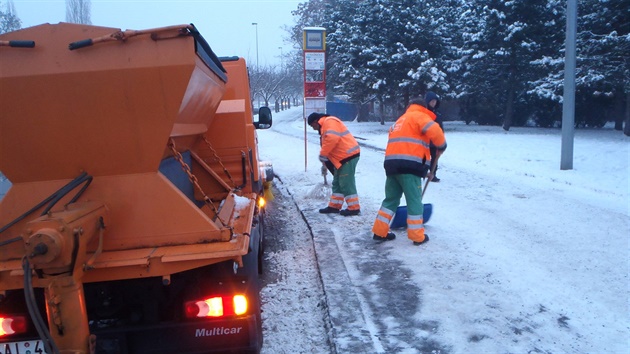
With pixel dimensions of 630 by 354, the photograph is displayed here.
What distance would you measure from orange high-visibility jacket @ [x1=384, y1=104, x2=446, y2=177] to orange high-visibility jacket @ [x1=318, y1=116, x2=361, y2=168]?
5.36 ft

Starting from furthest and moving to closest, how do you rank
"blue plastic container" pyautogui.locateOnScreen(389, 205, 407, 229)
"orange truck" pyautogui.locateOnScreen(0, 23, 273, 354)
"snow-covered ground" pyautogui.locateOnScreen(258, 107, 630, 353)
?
"blue plastic container" pyautogui.locateOnScreen(389, 205, 407, 229), "snow-covered ground" pyautogui.locateOnScreen(258, 107, 630, 353), "orange truck" pyautogui.locateOnScreen(0, 23, 273, 354)

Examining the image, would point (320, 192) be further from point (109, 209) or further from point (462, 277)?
point (109, 209)

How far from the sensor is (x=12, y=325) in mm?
2961

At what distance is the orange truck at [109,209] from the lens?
2723mm

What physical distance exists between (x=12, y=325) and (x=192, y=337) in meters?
1.03

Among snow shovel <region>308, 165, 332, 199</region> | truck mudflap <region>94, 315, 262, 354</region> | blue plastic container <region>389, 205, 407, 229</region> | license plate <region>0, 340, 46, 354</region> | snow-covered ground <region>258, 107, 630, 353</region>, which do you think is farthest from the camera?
snow shovel <region>308, 165, 332, 199</region>

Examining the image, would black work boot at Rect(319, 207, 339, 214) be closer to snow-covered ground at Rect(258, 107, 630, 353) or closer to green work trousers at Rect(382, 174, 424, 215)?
snow-covered ground at Rect(258, 107, 630, 353)

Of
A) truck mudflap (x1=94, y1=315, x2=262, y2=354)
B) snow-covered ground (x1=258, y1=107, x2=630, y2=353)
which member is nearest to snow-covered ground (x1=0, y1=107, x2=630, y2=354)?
snow-covered ground (x1=258, y1=107, x2=630, y2=353)

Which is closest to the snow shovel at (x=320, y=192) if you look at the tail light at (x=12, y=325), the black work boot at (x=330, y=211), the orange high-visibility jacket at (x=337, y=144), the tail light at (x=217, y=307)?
the black work boot at (x=330, y=211)

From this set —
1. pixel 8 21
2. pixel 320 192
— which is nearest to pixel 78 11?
pixel 8 21

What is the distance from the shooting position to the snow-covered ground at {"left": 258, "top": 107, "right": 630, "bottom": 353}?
3.83m

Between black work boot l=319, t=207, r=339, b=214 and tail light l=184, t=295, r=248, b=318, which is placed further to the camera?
black work boot l=319, t=207, r=339, b=214

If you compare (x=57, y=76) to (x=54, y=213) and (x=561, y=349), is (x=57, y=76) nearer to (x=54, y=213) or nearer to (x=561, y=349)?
(x=54, y=213)

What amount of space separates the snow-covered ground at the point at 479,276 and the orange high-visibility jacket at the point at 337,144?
91 centimetres
